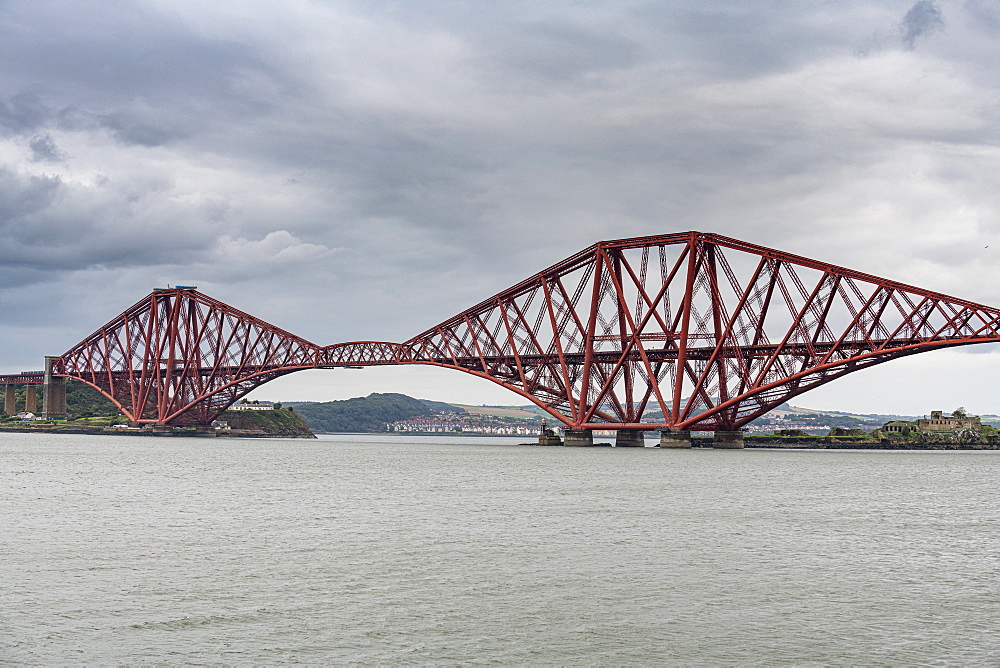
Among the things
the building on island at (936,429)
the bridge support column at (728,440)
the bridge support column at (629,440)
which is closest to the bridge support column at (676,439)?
the bridge support column at (728,440)

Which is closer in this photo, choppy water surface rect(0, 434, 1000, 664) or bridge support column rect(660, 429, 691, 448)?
choppy water surface rect(0, 434, 1000, 664)

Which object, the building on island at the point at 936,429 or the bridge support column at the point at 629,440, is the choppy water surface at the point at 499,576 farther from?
the building on island at the point at 936,429

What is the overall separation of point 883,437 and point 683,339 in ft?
212

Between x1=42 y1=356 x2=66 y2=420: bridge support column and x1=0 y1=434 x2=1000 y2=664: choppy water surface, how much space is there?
150 m

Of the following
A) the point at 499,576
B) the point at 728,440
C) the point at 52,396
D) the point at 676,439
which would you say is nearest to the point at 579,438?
the point at 676,439

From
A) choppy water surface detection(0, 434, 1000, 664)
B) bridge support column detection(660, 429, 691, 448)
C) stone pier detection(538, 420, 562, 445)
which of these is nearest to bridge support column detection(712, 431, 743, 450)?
bridge support column detection(660, 429, 691, 448)

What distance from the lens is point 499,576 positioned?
998 inches

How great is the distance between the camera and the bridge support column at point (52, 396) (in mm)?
189125

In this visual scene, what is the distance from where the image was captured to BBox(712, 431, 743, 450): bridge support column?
10800 cm

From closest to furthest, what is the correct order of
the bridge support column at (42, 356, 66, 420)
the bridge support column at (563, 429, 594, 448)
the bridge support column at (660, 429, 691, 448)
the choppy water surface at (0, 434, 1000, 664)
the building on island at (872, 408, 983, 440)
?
the choppy water surface at (0, 434, 1000, 664), the bridge support column at (660, 429, 691, 448), the bridge support column at (563, 429, 594, 448), the building on island at (872, 408, 983, 440), the bridge support column at (42, 356, 66, 420)

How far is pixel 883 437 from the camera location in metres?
146

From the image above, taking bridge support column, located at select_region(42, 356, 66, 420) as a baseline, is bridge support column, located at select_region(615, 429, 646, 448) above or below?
below

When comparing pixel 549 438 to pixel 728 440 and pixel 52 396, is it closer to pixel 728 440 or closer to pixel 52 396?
pixel 728 440

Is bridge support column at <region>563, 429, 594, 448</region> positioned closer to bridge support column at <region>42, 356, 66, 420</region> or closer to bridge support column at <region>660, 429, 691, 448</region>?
bridge support column at <region>660, 429, 691, 448</region>
